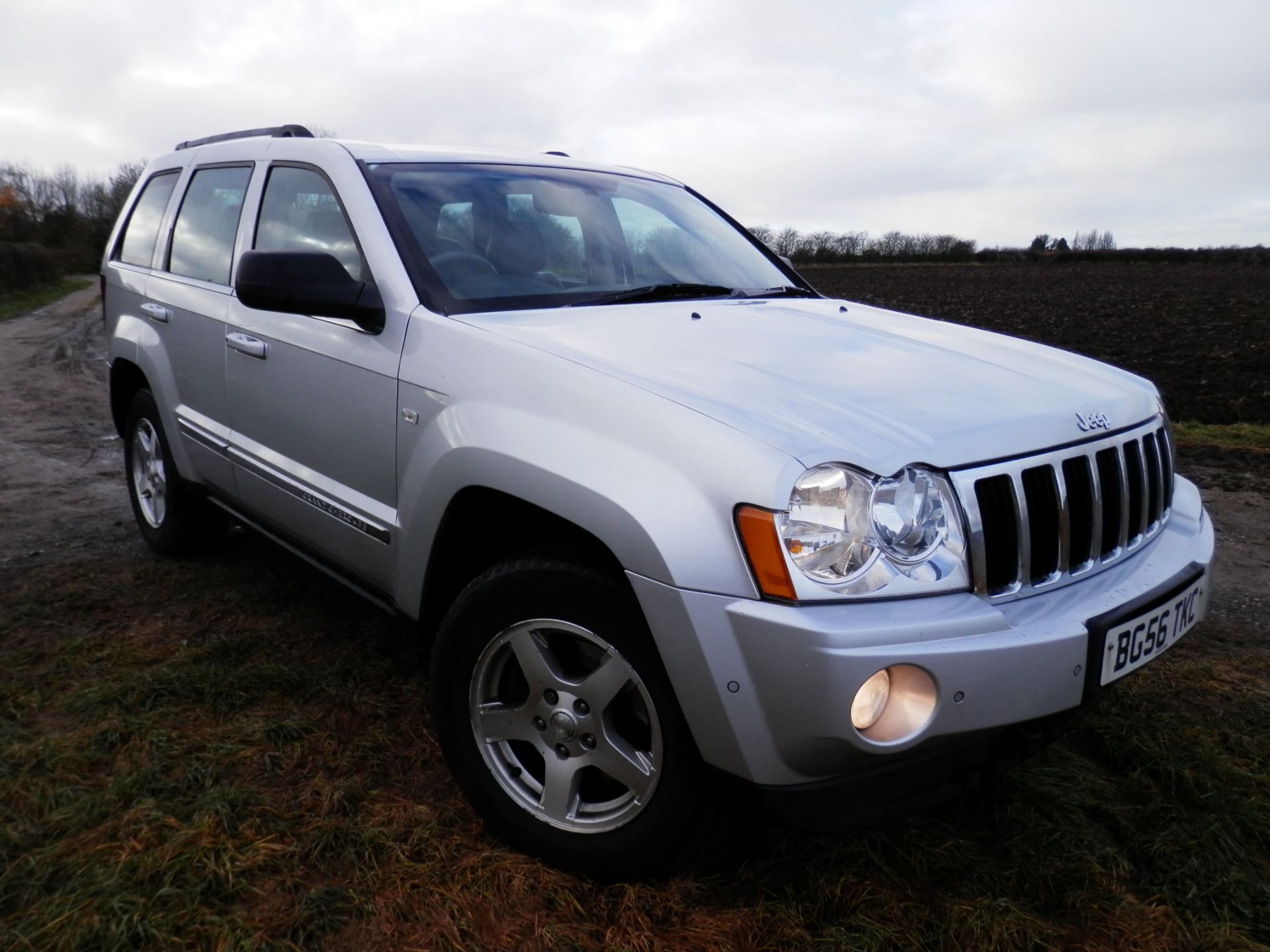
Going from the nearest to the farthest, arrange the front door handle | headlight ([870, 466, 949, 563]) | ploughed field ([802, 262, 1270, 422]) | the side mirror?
headlight ([870, 466, 949, 563])
the side mirror
the front door handle
ploughed field ([802, 262, 1270, 422])

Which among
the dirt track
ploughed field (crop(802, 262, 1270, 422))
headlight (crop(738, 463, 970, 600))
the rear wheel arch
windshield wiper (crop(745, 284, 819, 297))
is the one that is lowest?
the dirt track

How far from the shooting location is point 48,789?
258 cm

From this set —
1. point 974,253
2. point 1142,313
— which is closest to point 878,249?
point 974,253

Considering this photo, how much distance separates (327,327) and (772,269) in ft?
5.47

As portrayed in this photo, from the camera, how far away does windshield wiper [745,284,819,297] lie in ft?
11.1

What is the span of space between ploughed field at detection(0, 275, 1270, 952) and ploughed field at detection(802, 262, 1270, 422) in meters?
7.23

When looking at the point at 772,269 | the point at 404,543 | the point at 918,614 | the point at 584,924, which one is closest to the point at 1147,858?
the point at 918,614

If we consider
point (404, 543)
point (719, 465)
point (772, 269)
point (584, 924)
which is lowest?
point (584, 924)

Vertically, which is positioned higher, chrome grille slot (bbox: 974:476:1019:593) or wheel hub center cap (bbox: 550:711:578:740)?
chrome grille slot (bbox: 974:476:1019:593)

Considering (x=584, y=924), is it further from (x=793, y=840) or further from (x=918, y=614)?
(x=918, y=614)

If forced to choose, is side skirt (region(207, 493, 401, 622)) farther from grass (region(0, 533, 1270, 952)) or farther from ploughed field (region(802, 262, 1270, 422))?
ploughed field (region(802, 262, 1270, 422))

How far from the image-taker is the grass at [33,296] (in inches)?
824

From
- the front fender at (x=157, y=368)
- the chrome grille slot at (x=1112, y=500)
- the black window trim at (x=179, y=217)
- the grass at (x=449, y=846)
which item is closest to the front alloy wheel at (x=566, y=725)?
the grass at (x=449, y=846)

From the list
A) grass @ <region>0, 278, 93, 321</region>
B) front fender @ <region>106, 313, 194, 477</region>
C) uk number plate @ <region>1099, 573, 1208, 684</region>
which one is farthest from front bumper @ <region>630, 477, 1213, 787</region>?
grass @ <region>0, 278, 93, 321</region>
